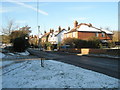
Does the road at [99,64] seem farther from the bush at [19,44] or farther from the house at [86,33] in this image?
the house at [86,33]

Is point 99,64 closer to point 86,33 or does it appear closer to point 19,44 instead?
point 19,44

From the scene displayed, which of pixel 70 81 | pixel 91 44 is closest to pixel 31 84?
pixel 70 81

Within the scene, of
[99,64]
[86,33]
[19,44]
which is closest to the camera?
[99,64]

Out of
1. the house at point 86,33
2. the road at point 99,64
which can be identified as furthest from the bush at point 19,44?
the house at point 86,33

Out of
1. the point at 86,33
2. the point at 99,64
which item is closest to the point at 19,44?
the point at 99,64

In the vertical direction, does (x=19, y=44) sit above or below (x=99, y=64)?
above

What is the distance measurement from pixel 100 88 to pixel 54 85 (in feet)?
5.71

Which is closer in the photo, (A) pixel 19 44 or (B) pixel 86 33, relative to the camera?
(A) pixel 19 44

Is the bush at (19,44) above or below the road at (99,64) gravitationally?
above

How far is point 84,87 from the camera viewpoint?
538 centimetres

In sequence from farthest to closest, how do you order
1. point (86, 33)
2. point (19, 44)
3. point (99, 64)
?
point (86, 33)
point (19, 44)
point (99, 64)

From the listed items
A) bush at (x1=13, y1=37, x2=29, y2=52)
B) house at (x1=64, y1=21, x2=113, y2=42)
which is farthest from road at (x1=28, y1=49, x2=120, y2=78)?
house at (x1=64, y1=21, x2=113, y2=42)

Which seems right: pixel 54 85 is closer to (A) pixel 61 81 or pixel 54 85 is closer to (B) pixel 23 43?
(A) pixel 61 81

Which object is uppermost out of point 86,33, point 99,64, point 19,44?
point 86,33
